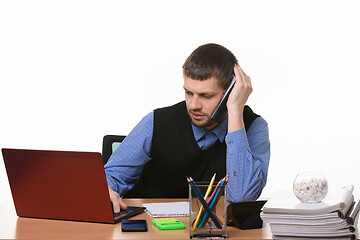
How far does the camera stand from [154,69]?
3889mm

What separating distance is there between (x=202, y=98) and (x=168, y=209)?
1.64 feet

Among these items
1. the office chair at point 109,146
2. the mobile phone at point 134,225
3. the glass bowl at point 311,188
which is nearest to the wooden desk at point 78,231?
the mobile phone at point 134,225

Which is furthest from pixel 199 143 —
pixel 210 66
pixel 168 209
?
pixel 168 209

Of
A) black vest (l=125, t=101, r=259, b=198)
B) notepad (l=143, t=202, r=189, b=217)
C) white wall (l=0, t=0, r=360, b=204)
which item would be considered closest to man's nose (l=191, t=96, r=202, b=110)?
black vest (l=125, t=101, r=259, b=198)

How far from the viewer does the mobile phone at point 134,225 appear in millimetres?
1380

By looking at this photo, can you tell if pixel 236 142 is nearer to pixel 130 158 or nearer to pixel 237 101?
pixel 237 101

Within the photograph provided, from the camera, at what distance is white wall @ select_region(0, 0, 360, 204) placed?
3.86m

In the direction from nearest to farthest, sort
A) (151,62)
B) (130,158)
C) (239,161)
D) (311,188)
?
(311,188) < (239,161) < (130,158) < (151,62)

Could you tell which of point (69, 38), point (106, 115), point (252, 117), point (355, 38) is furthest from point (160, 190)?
point (355, 38)

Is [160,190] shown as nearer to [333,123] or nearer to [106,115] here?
[106,115]

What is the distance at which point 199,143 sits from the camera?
2129 mm

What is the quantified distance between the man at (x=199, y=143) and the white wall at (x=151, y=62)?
1744mm

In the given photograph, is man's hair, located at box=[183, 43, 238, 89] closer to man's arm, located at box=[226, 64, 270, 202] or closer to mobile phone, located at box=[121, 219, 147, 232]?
man's arm, located at box=[226, 64, 270, 202]

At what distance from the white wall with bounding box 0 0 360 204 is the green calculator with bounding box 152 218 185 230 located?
2.46 metres
